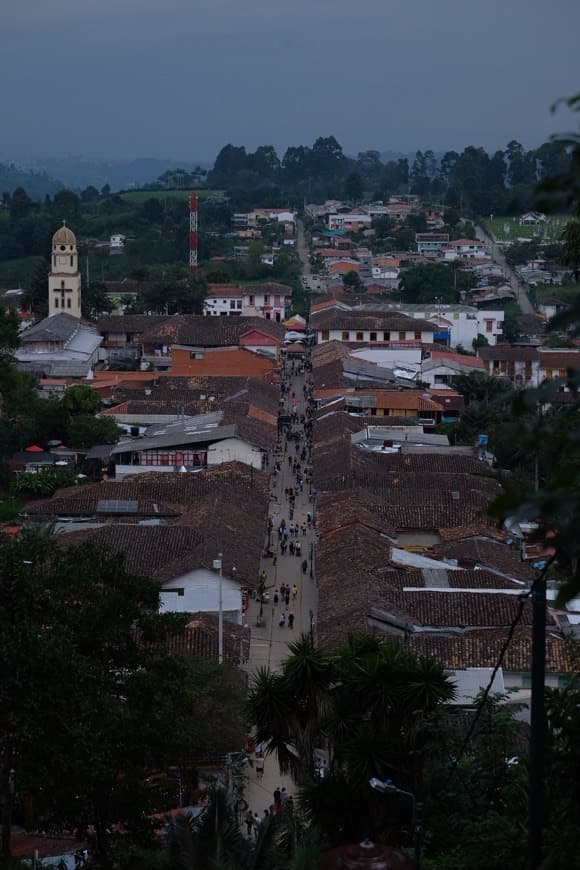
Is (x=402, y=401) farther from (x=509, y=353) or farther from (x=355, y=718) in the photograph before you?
(x=355, y=718)

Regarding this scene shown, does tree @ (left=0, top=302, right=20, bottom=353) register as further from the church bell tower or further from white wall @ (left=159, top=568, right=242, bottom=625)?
white wall @ (left=159, top=568, right=242, bottom=625)

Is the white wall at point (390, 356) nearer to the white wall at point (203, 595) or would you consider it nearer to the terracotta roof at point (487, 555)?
the terracotta roof at point (487, 555)

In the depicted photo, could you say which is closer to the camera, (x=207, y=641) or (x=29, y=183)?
(x=207, y=641)

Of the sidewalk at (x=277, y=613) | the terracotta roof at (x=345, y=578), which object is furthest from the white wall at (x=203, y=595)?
the terracotta roof at (x=345, y=578)

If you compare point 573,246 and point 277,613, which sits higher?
point 573,246

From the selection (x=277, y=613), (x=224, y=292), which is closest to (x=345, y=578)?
(x=277, y=613)

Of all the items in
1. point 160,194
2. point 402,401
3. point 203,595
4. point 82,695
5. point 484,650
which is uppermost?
point 82,695

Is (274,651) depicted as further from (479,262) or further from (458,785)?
(479,262)
